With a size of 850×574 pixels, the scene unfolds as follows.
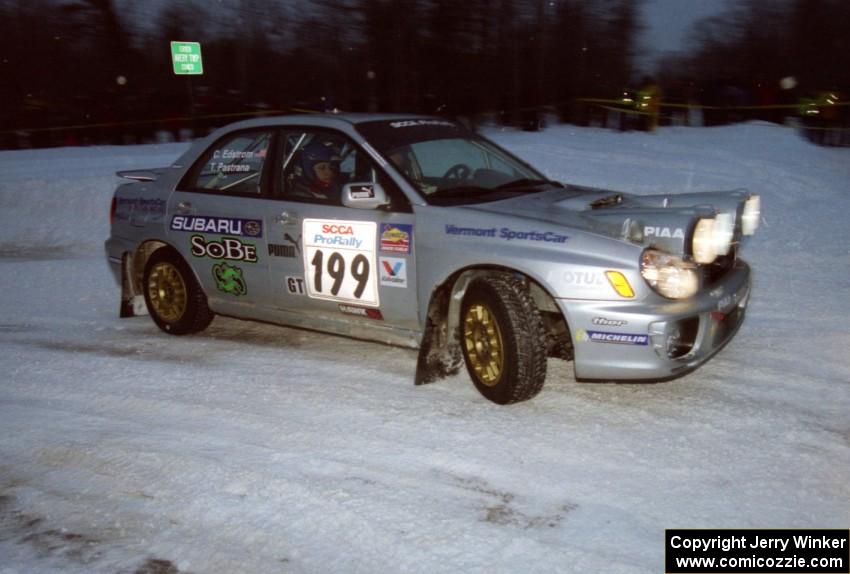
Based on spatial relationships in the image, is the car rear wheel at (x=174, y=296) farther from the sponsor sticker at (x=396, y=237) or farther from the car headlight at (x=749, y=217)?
the car headlight at (x=749, y=217)

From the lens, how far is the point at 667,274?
13.5ft

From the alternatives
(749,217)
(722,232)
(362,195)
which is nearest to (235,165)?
(362,195)

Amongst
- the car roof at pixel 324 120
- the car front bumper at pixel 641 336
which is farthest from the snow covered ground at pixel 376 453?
the car roof at pixel 324 120

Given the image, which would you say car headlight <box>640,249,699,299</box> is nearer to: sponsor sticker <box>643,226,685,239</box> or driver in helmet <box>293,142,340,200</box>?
sponsor sticker <box>643,226,685,239</box>

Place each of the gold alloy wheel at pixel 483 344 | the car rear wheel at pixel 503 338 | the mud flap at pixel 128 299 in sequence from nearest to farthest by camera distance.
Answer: the car rear wheel at pixel 503 338 → the gold alloy wheel at pixel 483 344 → the mud flap at pixel 128 299

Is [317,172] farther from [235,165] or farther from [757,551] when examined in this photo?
[757,551]

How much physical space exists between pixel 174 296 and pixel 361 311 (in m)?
1.86

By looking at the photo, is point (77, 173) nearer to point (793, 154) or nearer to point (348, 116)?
point (348, 116)

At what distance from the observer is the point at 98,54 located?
33438 millimetres

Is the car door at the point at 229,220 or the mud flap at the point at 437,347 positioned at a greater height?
the car door at the point at 229,220

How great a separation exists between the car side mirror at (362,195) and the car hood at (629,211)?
0.53 m

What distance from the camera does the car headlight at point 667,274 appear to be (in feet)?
13.4

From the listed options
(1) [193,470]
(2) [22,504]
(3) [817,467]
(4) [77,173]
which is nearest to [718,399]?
(3) [817,467]

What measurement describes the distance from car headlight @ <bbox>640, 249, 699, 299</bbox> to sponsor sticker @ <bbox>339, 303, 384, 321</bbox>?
1625 millimetres
